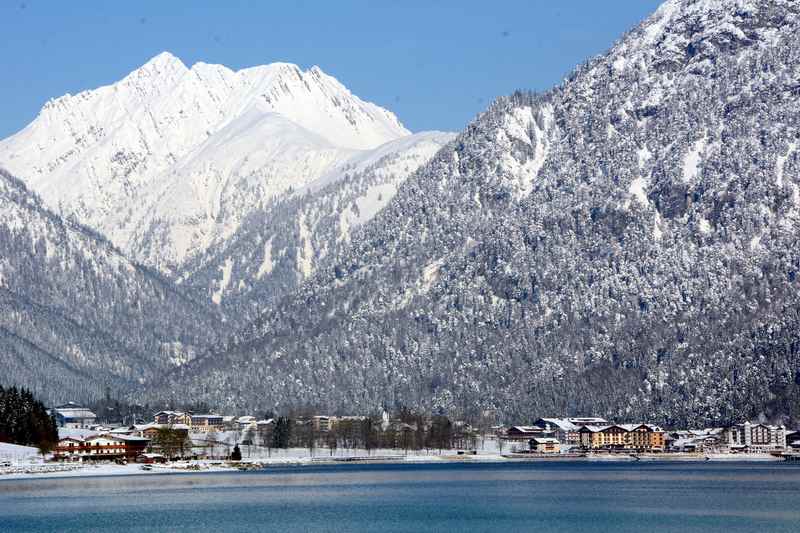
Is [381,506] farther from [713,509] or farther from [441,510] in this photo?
[713,509]

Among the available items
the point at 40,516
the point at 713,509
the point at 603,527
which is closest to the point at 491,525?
the point at 603,527

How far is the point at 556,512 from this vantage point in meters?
176

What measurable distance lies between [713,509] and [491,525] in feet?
79.9

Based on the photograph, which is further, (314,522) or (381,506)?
(381,506)

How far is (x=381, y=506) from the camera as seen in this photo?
187250mm

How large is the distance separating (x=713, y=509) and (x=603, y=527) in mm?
21290

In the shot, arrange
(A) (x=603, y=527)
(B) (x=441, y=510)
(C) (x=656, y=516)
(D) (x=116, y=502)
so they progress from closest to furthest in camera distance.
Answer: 1. (A) (x=603, y=527)
2. (C) (x=656, y=516)
3. (B) (x=441, y=510)
4. (D) (x=116, y=502)

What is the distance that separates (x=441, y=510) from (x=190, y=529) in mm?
29948

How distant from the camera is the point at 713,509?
17625cm

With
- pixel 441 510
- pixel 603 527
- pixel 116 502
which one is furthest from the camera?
pixel 116 502

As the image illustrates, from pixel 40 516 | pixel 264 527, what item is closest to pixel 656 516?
pixel 264 527

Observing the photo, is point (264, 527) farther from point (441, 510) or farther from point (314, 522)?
point (441, 510)

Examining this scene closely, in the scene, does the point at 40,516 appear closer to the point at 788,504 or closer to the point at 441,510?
the point at 441,510

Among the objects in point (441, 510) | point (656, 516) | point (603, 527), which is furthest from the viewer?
point (441, 510)
